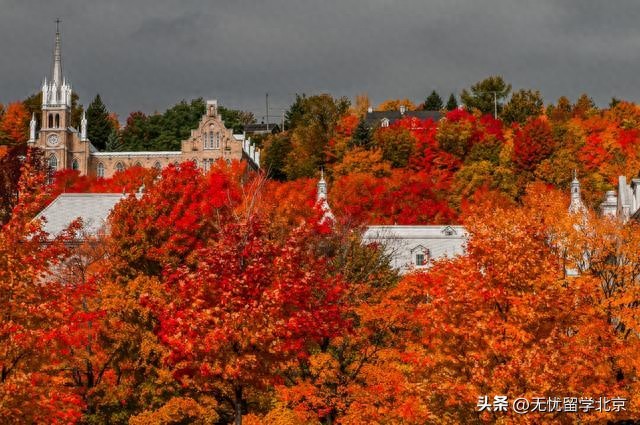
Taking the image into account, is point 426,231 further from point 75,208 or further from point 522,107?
point 522,107

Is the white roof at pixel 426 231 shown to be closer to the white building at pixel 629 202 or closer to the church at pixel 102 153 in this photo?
the white building at pixel 629 202

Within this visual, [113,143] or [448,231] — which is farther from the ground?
[113,143]

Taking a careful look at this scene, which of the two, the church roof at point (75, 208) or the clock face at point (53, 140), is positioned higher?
the clock face at point (53, 140)

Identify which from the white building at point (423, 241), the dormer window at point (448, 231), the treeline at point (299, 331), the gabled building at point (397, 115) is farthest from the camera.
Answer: the gabled building at point (397, 115)

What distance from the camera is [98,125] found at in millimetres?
147250

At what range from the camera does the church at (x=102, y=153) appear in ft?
403

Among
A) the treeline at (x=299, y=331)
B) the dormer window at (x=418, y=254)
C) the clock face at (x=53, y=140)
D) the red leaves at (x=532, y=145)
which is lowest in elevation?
the treeline at (x=299, y=331)

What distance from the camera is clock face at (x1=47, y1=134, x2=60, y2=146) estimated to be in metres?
129

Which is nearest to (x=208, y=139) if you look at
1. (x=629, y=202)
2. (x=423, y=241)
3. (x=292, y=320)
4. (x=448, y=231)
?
(x=448, y=231)

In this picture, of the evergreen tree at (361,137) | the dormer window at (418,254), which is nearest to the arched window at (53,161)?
the evergreen tree at (361,137)

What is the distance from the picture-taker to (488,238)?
29.3 m

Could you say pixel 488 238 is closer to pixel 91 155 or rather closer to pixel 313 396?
pixel 313 396

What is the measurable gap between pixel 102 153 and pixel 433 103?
183 ft

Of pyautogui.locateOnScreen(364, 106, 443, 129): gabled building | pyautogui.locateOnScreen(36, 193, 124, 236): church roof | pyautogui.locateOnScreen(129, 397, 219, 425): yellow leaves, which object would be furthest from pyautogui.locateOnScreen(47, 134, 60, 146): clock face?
pyautogui.locateOnScreen(129, 397, 219, 425): yellow leaves
